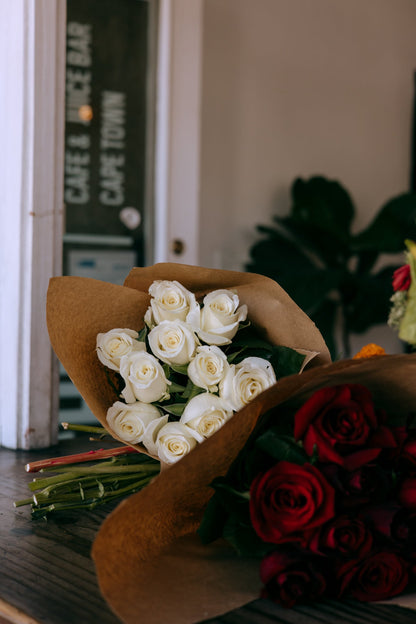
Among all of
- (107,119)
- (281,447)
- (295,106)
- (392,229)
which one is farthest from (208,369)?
(295,106)

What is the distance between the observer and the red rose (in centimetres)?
50

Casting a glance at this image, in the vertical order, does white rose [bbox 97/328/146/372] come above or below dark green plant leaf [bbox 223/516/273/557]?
above

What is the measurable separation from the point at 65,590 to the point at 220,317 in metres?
0.31

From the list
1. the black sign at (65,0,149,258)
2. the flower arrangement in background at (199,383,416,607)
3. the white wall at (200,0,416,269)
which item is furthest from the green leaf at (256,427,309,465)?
the white wall at (200,0,416,269)

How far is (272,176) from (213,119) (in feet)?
1.30

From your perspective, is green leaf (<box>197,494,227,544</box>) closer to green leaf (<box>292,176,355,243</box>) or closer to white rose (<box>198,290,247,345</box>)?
white rose (<box>198,290,247,345</box>)

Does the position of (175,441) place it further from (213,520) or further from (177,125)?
(177,125)

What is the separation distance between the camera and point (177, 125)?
234 cm

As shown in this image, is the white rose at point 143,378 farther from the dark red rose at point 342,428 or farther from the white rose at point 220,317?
the dark red rose at point 342,428

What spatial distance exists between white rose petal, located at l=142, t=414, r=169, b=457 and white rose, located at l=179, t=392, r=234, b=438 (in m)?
0.03

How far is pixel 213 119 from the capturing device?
9.00 feet

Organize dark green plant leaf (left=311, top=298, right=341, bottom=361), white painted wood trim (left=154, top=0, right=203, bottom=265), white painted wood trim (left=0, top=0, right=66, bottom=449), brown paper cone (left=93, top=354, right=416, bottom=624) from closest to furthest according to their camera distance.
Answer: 1. brown paper cone (left=93, top=354, right=416, bottom=624)
2. white painted wood trim (left=0, top=0, right=66, bottom=449)
3. white painted wood trim (left=154, top=0, right=203, bottom=265)
4. dark green plant leaf (left=311, top=298, right=341, bottom=361)

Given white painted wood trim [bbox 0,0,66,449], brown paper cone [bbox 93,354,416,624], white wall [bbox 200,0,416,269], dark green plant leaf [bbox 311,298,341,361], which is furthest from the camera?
dark green plant leaf [bbox 311,298,341,361]

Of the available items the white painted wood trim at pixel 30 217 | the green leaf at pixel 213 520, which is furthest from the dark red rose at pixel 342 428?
the white painted wood trim at pixel 30 217
